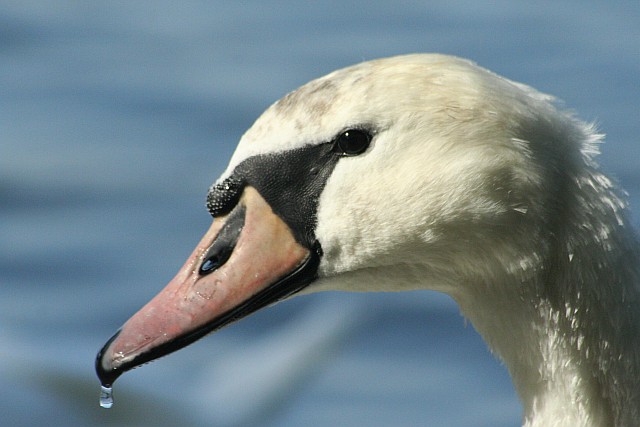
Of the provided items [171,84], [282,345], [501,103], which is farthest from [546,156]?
[171,84]

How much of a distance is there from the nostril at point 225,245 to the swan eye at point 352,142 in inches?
12.8

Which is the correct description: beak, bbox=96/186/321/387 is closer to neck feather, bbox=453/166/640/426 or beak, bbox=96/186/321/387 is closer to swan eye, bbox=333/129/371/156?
swan eye, bbox=333/129/371/156

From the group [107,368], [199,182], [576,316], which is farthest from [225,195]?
[199,182]

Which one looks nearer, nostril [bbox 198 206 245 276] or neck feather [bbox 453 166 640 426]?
neck feather [bbox 453 166 640 426]

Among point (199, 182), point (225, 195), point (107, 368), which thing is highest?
point (199, 182)

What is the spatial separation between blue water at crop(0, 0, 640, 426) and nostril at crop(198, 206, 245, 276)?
225 centimetres

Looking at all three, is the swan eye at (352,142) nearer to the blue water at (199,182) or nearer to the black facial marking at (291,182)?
the black facial marking at (291,182)

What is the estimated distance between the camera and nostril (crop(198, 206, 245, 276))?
12.4ft

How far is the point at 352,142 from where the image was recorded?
11.9 ft

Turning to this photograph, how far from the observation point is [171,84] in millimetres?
7781

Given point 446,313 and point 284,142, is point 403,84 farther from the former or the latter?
A: point 446,313

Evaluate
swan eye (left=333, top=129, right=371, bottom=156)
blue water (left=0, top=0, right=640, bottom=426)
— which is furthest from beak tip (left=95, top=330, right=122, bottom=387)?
blue water (left=0, top=0, right=640, bottom=426)

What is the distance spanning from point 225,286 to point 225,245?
0.11 metres

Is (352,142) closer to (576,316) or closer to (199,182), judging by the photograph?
(576,316)
